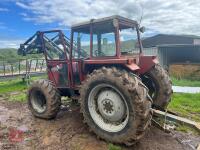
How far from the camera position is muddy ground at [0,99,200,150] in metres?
5.20

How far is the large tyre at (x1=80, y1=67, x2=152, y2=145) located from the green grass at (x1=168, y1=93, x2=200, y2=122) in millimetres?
2636

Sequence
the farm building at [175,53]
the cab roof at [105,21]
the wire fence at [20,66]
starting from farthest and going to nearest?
the farm building at [175,53] → the wire fence at [20,66] → the cab roof at [105,21]

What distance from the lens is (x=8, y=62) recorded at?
21031 millimetres

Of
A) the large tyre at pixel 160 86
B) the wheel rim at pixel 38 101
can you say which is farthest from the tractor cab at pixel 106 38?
the wheel rim at pixel 38 101

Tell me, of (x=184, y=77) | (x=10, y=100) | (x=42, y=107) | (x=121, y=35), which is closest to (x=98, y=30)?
(x=121, y=35)

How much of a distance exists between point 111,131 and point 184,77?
1246 cm

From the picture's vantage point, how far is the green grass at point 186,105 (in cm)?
727

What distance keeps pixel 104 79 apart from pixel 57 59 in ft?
7.87

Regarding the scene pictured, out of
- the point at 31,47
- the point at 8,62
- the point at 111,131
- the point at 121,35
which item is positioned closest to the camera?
the point at 111,131

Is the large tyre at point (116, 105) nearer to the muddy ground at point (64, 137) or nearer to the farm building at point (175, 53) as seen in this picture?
the muddy ground at point (64, 137)

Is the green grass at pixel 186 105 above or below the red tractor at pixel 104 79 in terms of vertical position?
below

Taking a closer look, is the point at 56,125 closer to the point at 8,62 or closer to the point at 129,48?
the point at 129,48

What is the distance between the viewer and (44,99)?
24.1 ft

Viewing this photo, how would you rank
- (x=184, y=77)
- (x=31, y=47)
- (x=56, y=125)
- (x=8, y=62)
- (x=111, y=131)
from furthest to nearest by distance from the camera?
(x=8, y=62) → (x=184, y=77) → (x=31, y=47) → (x=56, y=125) → (x=111, y=131)
